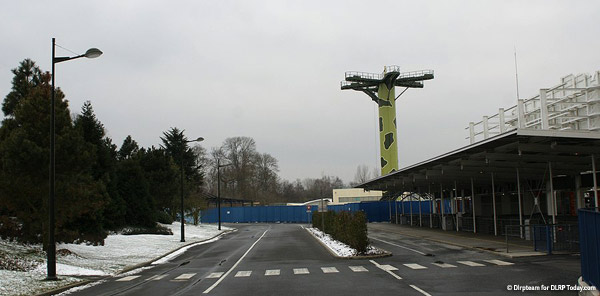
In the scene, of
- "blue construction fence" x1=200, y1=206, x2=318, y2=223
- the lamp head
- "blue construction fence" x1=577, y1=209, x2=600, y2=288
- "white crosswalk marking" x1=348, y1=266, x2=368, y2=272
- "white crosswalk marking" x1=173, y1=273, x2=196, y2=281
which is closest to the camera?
"blue construction fence" x1=577, y1=209, x2=600, y2=288

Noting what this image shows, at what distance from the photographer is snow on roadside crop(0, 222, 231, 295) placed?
51.3ft

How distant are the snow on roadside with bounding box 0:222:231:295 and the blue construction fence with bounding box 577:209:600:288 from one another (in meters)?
13.4

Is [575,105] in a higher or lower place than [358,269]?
higher

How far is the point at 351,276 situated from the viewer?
16391 millimetres

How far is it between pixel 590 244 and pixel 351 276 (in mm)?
7747

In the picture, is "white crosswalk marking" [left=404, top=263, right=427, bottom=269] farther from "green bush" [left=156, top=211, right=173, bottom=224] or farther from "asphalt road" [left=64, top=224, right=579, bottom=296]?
"green bush" [left=156, top=211, right=173, bottom=224]

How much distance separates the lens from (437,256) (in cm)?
2278

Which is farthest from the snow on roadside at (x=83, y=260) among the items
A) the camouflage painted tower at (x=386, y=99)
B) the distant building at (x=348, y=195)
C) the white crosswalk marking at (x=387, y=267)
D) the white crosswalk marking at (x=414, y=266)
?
the distant building at (x=348, y=195)

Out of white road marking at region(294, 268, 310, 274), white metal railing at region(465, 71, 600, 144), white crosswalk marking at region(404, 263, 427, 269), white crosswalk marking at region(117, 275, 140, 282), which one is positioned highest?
white metal railing at region(465, 71, 600, 144)

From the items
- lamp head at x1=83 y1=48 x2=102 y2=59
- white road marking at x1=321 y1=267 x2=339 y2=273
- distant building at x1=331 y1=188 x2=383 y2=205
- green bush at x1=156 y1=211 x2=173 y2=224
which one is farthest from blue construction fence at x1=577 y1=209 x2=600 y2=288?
distant building at x1=331 y1=188 x2=383 y2=205

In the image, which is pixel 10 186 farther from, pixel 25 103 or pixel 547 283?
pixel 547 283

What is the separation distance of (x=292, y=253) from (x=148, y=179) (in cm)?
2284

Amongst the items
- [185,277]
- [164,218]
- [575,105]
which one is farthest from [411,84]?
[185,277]

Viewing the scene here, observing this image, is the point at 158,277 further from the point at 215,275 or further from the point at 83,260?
the point at 83,260
